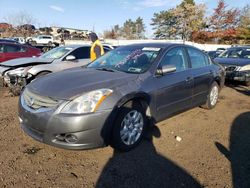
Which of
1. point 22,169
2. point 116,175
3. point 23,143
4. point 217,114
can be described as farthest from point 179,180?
point 217,114

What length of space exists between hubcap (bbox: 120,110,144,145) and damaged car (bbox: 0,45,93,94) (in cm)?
411

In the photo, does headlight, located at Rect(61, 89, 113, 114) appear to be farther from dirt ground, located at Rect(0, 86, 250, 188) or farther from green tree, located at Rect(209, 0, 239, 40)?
green tree, located at Rect(209, 0, 239, 40)

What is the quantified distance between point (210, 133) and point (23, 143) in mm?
3193

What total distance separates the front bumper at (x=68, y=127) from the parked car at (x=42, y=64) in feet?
12.6

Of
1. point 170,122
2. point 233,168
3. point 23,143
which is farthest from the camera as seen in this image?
point 170,122

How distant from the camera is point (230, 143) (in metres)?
4.05

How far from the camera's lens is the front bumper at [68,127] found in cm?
308

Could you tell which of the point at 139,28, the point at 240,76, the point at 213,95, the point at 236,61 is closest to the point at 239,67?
the point at 240,76

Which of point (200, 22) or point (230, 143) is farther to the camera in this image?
point (200, 22)

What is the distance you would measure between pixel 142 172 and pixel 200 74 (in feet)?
9.09

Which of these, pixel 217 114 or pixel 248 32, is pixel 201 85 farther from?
pixel 248 32


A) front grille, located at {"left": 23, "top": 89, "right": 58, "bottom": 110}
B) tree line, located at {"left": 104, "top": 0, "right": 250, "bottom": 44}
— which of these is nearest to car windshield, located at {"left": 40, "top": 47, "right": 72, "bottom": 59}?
front grille, located at {"left": 23, "top": 89, "right": 58, "bottom": 110}

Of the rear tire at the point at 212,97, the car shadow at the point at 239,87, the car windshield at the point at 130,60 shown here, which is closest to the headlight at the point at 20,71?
the car windshield at the point at 130,60

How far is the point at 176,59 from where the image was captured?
4.62 meters
